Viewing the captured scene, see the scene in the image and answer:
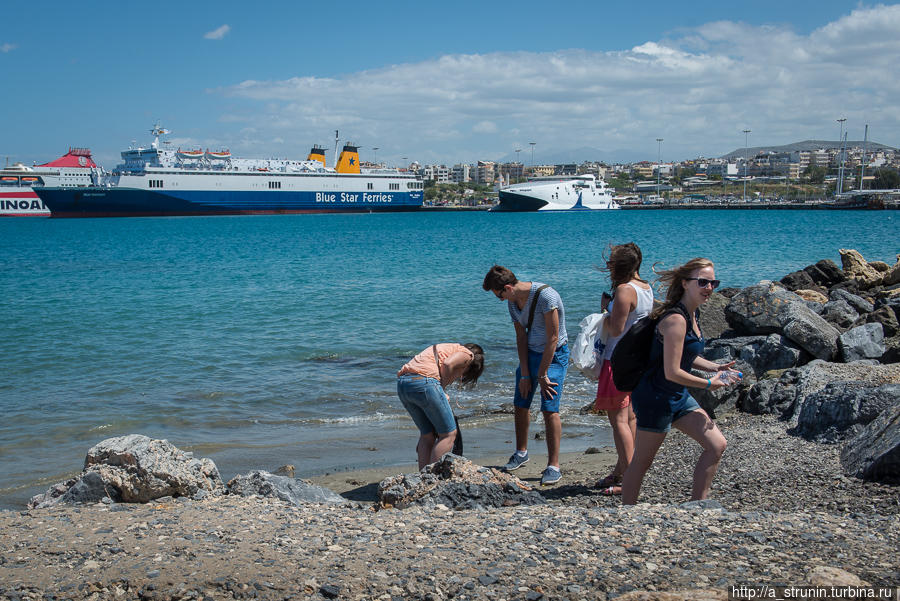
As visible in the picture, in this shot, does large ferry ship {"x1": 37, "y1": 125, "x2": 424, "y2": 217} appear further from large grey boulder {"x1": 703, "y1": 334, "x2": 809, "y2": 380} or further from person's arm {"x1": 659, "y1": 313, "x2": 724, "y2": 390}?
person's arm {"x1": 659, "y1": 313, "x2": 724, "y2": 390}

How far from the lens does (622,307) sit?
172 inches

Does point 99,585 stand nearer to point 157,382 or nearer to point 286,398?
point 286,398

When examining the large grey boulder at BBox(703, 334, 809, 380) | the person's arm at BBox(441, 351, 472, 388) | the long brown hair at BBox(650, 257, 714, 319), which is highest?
the long brown hair at BBox(650, 257, 714, 319)

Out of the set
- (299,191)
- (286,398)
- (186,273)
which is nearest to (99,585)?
(286,398)

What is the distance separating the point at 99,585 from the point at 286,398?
595 centimetres

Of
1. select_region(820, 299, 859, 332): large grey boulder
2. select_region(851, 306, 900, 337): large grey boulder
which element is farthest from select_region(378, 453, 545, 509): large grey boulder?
select_region(820, 299, 859, 332): large grey boulder

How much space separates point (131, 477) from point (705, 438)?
3.40 m

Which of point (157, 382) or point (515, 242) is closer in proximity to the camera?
point (157, 382)

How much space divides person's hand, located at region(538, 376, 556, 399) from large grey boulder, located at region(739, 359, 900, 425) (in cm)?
249

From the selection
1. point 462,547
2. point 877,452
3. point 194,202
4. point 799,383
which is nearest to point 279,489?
point 462,547

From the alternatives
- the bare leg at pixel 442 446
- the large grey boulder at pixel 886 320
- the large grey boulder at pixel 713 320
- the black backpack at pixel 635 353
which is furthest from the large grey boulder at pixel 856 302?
the black backpack at pixel 635 353

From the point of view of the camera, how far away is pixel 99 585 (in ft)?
10.2

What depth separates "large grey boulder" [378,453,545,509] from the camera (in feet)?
14.1

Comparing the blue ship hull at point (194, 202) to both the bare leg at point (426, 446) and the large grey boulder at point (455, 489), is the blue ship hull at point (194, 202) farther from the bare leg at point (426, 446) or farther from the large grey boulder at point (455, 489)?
the large grey boulder at point (455, 489)
